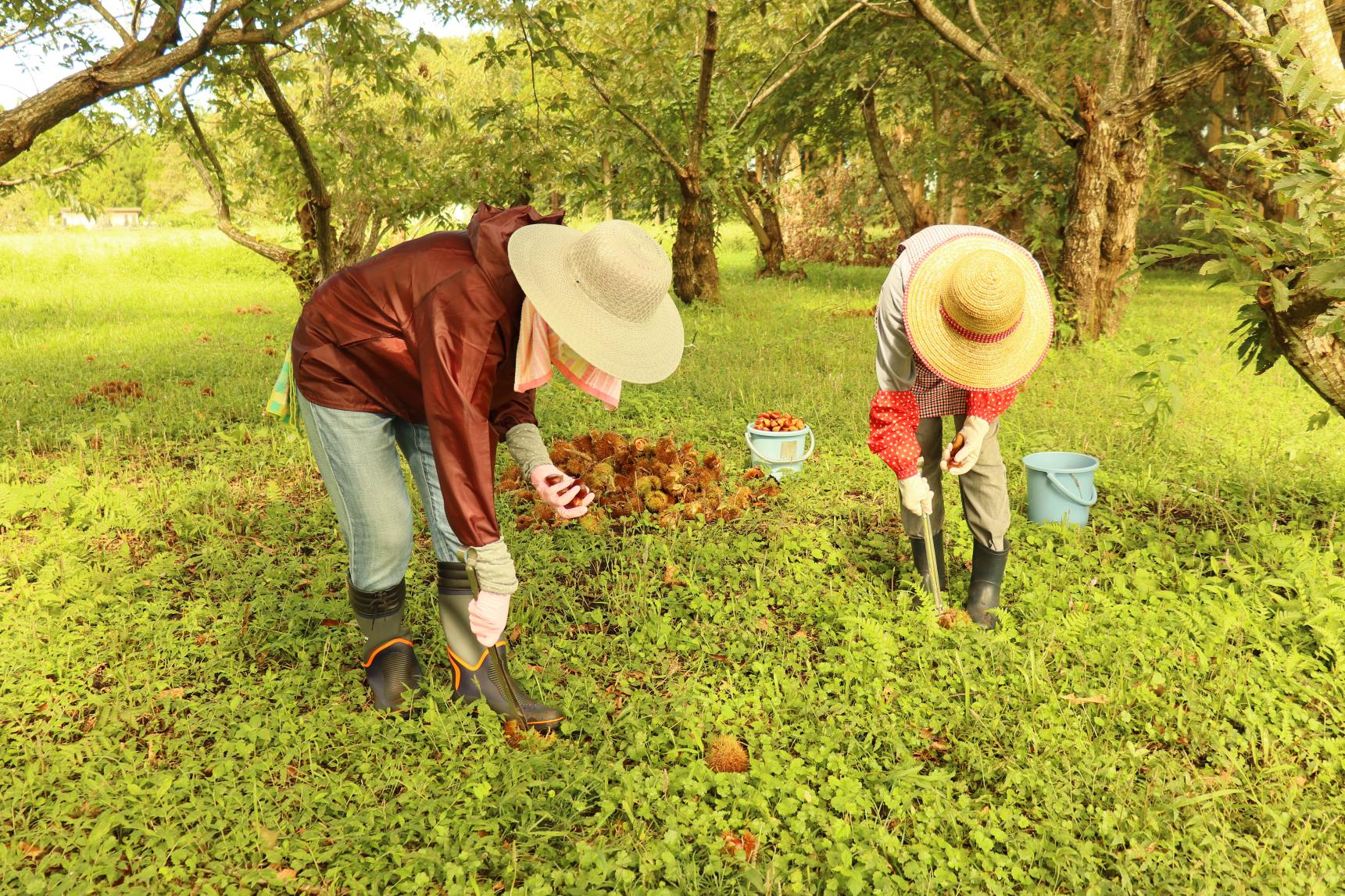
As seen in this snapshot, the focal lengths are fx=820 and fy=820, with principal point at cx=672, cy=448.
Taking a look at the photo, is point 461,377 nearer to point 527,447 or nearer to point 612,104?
point 527,447

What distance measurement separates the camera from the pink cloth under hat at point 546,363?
2.46 metres

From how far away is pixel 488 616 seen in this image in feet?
8.29

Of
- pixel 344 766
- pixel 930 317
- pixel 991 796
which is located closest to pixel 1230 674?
pixel 991 796

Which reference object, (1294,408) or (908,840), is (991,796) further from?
(1294,408)

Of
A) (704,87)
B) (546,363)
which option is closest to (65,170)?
(704,87)

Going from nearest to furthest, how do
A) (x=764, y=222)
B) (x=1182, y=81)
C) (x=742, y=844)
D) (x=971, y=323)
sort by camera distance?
(x=742, y=844)
(x=971, y=323)
(x=1182, y=81)
(x=764, y=222)

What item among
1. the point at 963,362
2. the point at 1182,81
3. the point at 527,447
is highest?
the point at 1182,81

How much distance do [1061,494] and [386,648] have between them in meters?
3.34

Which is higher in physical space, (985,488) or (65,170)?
(65,170)

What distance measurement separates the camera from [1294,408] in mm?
6215

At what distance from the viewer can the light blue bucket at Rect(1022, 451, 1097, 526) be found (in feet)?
13.8

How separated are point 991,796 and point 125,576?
3847mm

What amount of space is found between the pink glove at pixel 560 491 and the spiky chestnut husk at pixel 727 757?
91 centimetres

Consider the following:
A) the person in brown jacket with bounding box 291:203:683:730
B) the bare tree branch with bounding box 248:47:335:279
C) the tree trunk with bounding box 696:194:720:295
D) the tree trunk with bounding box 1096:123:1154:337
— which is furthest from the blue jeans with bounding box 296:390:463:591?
the tree trunk with bounding box 696:194:720:295
